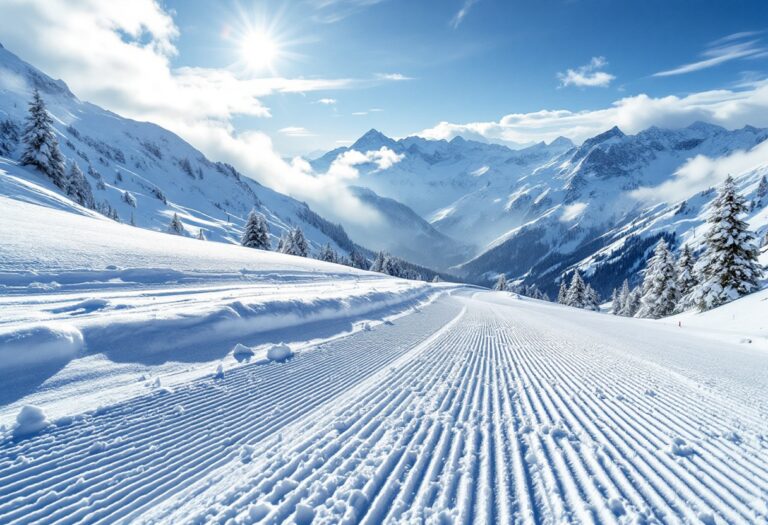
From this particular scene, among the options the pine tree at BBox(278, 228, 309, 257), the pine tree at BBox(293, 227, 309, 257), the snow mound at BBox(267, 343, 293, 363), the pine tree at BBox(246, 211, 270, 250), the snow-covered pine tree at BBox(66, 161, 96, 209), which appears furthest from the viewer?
the pine tree at BBox(293, 227, 309, 257)

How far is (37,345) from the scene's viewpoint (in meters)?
5.67

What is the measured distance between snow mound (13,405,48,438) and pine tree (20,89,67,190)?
1667 inches

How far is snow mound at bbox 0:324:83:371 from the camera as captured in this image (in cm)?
540

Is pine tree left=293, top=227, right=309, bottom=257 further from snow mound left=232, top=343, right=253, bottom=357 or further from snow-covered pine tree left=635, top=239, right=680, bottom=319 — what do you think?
snow mound left=232, top=343, right=253, bottom=357

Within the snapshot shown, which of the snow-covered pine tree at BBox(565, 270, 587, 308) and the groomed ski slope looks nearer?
the groomed ski slope

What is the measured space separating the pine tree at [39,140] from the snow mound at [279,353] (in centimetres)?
4086

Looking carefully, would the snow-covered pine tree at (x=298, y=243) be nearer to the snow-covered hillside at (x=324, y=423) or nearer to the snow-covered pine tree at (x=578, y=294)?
the snow-covered hillside at (x=324, y=423)

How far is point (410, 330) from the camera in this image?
13.4 metres

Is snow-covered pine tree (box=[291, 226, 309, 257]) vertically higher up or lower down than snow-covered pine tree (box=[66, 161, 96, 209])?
lower down

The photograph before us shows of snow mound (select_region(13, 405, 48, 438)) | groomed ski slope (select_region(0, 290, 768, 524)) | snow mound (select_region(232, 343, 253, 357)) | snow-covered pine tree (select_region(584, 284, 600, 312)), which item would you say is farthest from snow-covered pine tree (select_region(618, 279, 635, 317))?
snow mound (select_region(13, 405, 48, 438))

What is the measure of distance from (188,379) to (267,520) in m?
4.05

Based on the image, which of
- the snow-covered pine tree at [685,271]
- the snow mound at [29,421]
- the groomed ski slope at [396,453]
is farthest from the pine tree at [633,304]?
the snow mound at [29,421]

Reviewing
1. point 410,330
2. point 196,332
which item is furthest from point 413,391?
point 410,330

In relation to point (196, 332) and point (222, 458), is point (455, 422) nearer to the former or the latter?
point (222, 458)
